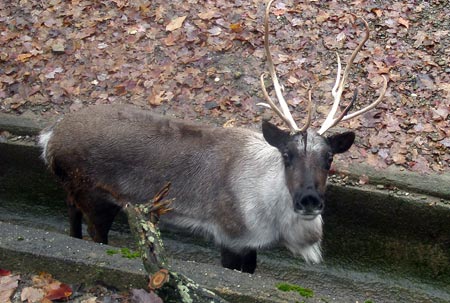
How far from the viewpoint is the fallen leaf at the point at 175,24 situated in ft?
26.0

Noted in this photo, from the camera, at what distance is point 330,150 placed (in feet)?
15.9

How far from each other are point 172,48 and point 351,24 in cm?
230

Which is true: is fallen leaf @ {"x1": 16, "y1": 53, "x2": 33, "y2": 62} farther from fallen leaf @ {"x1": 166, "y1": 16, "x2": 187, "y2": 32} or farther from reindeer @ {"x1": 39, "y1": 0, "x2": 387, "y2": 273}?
reindeer @ {"x1": 39, "y1": 0, "x2": 387, "y2": 273}

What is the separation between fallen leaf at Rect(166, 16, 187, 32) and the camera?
7934 millimetres

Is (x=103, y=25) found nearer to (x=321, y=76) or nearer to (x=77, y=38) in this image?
(x=77, y=38)

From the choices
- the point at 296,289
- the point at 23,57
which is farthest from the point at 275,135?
the point at 23,57

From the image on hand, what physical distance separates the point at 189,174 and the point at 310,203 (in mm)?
1400

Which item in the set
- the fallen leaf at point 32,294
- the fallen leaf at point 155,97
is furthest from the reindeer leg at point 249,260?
the fallen leaf at point 155,97

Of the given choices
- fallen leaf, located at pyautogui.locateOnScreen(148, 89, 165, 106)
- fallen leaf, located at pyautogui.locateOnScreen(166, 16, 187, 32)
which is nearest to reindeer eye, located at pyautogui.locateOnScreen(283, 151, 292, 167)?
fallen leaf, located at pyautogui.locateOnScreen(148, 89, 165, 106)

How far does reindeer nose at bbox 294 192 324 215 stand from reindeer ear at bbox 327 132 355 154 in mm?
536

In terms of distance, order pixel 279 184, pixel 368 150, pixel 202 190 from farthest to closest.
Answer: pixel 368 150
pixel 202 190
pixel 279 184

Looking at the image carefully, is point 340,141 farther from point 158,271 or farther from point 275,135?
point 158,271

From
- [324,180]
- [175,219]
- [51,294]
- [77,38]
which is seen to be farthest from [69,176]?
[77,38]

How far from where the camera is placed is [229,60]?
756cm
